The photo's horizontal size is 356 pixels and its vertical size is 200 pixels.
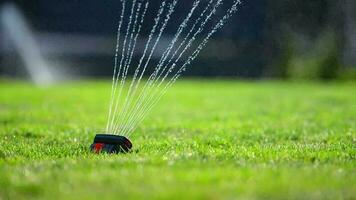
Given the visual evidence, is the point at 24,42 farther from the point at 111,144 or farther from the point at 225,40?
the point at 111,144

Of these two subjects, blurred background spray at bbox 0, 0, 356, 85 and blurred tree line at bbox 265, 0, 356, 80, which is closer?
blurred background spray at bbox 0, 0, 356, 85

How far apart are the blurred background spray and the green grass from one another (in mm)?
16024

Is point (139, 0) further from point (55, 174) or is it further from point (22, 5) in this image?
point (55, 174)

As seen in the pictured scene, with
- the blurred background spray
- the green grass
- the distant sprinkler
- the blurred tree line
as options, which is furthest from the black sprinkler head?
the blurred tree line

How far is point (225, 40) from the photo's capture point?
2845 cm

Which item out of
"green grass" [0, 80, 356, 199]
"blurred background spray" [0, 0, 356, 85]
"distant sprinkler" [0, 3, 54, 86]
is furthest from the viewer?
Result: "blurred background spray" [0, 0, 356, 85]

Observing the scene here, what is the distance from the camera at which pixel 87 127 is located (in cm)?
832

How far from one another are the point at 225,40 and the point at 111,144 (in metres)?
23.0

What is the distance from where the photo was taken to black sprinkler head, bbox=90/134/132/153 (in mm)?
5730

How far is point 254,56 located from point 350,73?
3982mm

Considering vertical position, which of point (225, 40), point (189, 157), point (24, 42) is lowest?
point (189, 157)

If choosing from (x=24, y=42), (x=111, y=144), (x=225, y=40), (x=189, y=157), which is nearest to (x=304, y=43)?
(x=225, y=40)

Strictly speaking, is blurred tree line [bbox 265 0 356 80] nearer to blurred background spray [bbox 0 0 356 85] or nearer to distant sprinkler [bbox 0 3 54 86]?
blurred background spray [bbox 0 0 356 85]

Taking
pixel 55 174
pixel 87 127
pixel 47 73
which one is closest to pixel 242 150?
pixel 55 174
